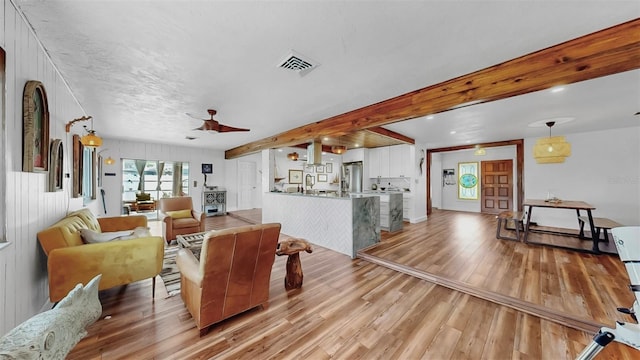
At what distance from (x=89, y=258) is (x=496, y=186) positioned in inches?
398

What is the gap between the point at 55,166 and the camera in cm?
230

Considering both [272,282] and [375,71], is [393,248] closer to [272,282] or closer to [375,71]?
[272,282]

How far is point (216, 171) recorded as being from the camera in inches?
334

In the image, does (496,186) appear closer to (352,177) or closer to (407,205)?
(407,205)

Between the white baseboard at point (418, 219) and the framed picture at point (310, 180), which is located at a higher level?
the framed picture at point (310, 180)

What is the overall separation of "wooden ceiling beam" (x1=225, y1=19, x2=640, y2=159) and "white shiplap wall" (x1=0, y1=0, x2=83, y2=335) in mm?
3464

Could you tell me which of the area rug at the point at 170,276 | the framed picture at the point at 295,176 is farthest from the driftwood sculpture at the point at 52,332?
the framed picture at the point at 295,176

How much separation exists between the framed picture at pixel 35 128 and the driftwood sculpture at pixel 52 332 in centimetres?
135

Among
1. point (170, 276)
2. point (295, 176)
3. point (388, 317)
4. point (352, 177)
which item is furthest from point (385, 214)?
point (295, 176)

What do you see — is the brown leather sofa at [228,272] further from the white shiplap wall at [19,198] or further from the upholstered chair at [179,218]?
the upholstered chair at [179,218]

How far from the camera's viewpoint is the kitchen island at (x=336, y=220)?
382 centimetres

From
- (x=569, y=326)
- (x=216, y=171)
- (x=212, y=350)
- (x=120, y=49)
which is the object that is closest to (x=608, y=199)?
(x=569, y=326)

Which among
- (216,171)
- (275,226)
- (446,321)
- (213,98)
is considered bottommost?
(446,321)

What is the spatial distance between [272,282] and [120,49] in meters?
2.88
